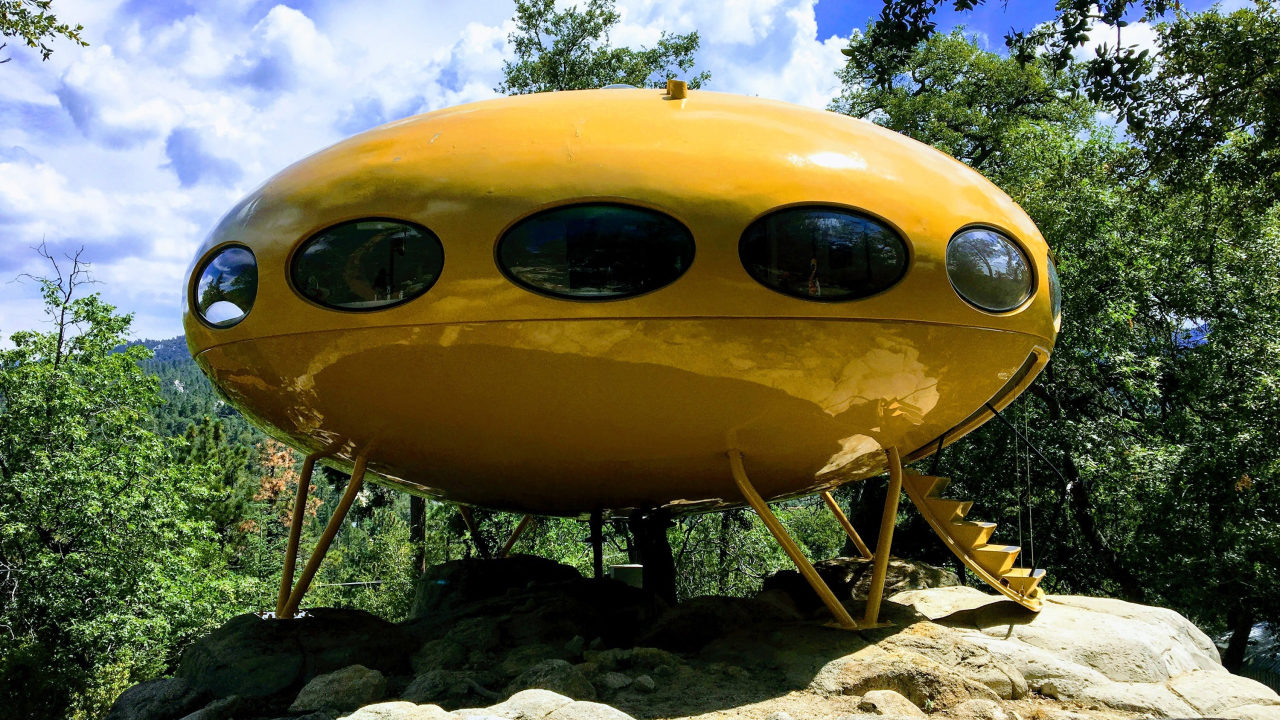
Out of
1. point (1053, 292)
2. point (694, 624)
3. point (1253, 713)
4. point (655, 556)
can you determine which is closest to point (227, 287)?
point (694, 624)

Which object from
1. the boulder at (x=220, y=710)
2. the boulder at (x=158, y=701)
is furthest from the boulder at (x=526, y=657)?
the boulder at (x=158, y=701)

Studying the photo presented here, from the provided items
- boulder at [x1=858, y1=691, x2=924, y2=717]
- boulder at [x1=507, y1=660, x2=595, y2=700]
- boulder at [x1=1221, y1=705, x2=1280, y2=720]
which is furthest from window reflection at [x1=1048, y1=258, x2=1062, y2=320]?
boulder at [x1=507, y1=660, x2=595, y2=700]

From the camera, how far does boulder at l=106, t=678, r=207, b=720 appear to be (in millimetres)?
6289

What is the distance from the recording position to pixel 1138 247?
17.2 meters

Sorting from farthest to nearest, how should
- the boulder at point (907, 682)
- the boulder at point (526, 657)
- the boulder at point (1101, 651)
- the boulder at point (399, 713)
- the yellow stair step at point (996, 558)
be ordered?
the yellow stair step at point (996, 558)
the boulder at point (526, 657)
the boulder at point (1101, 651)
the boulder at point (907, 682)
the boulder at point (399, 713)

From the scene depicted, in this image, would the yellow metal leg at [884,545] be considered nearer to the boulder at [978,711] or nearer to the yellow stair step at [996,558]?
the boulder at [978,711]

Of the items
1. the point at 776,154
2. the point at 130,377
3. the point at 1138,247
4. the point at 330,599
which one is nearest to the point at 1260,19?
the point at 1138,247

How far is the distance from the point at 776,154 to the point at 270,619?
5624 mm

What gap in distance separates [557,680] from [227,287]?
4.00 meters

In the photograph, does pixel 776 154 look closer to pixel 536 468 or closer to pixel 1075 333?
pixel 536 468

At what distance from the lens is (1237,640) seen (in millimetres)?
16656

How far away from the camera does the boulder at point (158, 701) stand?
629cm

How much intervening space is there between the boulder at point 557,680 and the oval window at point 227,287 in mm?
3457

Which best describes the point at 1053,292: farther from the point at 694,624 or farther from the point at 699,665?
the point at 699,665
